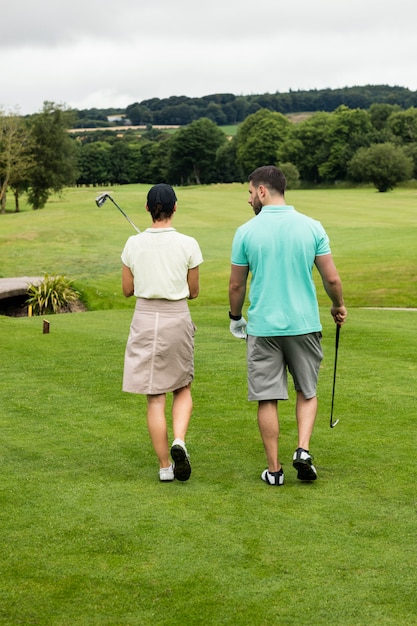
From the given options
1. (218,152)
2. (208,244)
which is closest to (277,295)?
(208,244)

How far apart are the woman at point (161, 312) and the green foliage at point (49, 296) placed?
19.5m

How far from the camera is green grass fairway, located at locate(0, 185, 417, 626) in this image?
4586 millimetres

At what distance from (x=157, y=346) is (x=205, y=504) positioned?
4.17 ft

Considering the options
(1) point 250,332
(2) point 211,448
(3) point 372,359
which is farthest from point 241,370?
(1) point 250,332

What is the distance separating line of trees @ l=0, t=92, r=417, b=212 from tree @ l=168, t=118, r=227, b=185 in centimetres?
17

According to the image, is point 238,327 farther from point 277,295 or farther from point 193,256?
point 193,256

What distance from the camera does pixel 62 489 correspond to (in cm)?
650

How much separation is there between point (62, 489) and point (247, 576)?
206cm

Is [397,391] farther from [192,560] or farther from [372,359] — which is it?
[192,560]

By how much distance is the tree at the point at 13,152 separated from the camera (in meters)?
79.4

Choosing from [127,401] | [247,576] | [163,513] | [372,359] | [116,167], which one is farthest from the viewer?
[116,167]

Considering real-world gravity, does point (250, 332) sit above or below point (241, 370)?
above

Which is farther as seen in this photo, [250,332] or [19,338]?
[19,338]

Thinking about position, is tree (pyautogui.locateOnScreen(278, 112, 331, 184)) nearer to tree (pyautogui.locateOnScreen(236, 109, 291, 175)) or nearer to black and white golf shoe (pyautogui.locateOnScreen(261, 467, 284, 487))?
tree (pyautogui.locateOnScreen(236, 109, 291, 175))
